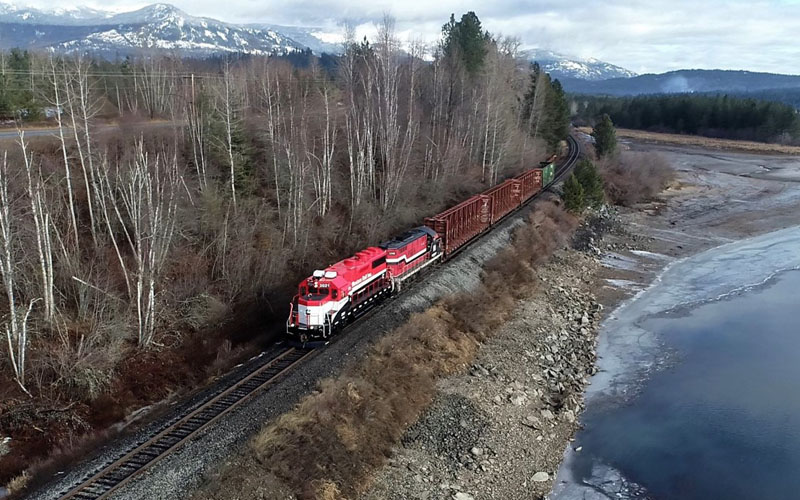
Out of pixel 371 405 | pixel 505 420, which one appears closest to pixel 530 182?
pixel 505 420

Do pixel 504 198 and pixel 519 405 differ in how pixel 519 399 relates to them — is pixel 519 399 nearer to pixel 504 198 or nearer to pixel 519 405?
pixel 519 405

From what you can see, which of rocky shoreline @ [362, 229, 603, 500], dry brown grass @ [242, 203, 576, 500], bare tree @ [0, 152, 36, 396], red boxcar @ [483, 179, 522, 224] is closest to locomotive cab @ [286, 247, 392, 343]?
dry brown grass @ [242, 203, 576, 500]

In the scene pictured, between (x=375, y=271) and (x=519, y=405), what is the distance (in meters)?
9.37

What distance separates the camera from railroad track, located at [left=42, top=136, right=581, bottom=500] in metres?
14.6

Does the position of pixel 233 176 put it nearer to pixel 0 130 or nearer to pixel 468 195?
pixel 0 130

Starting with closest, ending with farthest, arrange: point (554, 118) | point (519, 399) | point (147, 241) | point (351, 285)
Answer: point (519, 399) → point (147, 241) → point (351, 285) → point (554, 118)

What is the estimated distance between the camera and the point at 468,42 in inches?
2517

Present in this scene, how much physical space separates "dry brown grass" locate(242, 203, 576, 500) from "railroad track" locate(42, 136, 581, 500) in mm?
2336

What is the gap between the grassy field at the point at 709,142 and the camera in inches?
4665

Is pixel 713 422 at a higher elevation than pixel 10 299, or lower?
lower

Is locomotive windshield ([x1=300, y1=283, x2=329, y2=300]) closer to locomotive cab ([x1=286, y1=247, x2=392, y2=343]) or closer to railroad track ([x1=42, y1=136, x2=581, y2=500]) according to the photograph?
locomotive cab ([x1=286, y1=247, x2=392, y2=343])

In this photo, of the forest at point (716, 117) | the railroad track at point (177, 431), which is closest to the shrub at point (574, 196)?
the railroad track at point (177, 431)

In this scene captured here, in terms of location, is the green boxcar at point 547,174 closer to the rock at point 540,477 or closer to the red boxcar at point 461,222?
the red boxcar at point 461,222

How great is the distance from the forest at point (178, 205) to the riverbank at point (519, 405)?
9.34 metres
